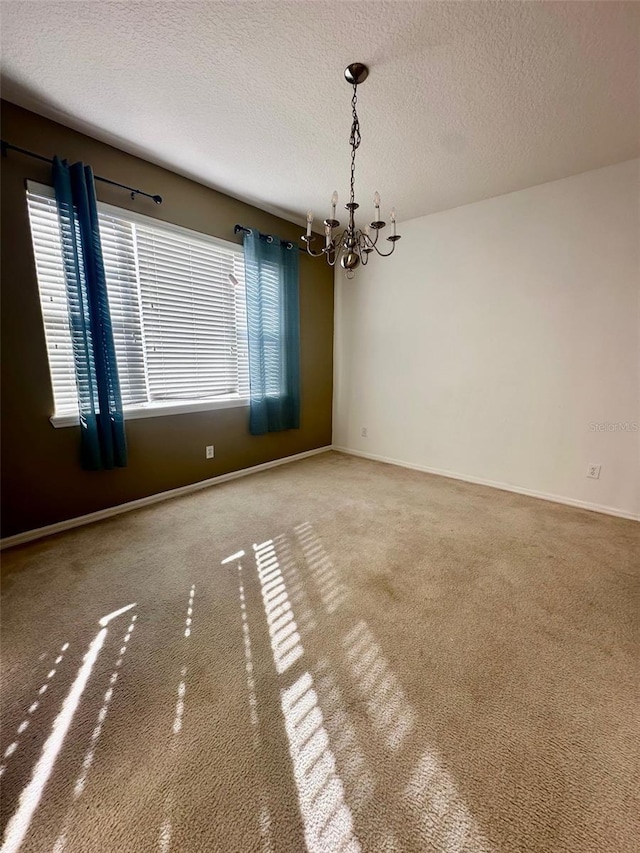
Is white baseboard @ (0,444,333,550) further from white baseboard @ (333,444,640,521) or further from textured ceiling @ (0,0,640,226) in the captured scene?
textured ceiling @ (0,0,640,226)

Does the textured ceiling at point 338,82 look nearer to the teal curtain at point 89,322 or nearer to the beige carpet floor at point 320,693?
the teal curtain at point 89,322

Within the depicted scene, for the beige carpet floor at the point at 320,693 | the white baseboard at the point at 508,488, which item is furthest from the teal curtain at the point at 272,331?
the beige carpet floor at the point at 320,693

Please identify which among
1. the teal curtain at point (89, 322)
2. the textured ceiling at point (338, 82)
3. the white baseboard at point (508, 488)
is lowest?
the white baseboard at point (508, 488)

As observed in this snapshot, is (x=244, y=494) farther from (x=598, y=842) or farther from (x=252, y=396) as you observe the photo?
(x=598, y=842)

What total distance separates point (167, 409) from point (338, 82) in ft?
8.12

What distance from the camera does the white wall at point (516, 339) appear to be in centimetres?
267

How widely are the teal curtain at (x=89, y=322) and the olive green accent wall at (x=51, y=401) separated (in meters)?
0.14

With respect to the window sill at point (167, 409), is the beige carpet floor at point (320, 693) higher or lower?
lower

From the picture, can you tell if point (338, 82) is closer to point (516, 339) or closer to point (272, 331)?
point (272, 331)

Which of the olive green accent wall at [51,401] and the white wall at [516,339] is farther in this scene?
the white wall at [516,339]

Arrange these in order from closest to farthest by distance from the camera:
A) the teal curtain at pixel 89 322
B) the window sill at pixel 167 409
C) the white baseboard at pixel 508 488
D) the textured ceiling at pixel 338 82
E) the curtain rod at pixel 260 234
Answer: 1. the textured ceiling at pixel 338 82
2. the teal curtain at pixel 89 322
3. the window sill at pixel 167 409
4. the white baseboard at pixel 508 488
5. the curtain rod at pixel 260 234

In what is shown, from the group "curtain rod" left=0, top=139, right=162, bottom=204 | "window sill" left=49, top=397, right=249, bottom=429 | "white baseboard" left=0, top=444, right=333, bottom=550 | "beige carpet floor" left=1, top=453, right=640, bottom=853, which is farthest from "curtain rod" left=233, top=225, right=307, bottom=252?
"beige carpet floor" left=1, top=453, right=640, bottom=853

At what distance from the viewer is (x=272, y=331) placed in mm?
3635

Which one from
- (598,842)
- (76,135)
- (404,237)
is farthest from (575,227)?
(76,135)
